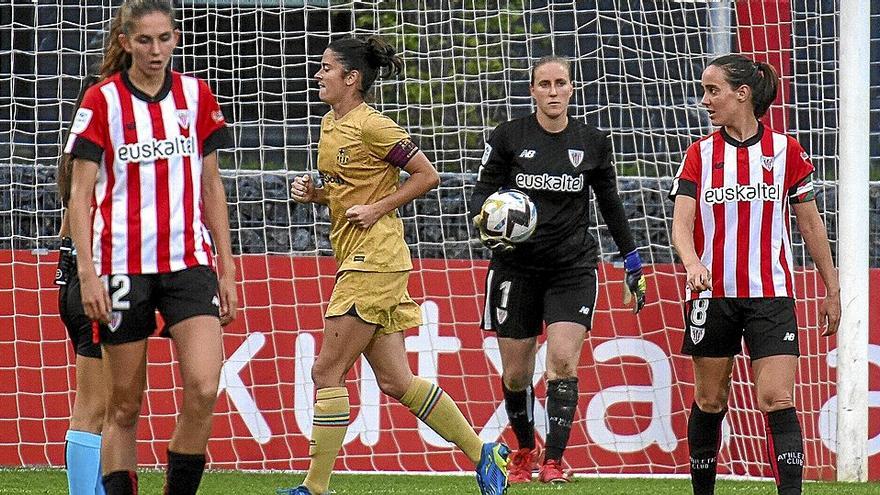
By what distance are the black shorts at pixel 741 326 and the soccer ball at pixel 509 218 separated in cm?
122

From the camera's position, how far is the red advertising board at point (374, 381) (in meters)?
7.98

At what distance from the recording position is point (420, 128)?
861cm

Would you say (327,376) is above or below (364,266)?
below

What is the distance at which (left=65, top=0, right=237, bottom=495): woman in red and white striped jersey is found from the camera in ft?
15.0

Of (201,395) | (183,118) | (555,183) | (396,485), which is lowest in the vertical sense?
(396,485)

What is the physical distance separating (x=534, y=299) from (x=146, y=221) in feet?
9.24

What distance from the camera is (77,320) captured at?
507cm

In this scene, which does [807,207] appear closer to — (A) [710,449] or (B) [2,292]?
(A) [710,449]

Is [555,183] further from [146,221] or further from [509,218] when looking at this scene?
[146,221]

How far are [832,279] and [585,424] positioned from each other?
2.81 meters

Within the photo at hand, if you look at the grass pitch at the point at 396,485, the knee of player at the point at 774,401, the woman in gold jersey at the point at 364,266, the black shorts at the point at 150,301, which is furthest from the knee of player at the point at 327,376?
the knee of player at the point at 774,401

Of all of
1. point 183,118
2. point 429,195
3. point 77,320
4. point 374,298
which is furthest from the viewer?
point 429,195

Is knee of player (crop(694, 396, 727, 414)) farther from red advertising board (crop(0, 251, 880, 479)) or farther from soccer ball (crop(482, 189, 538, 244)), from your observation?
red advertising board (crop(0, 251, 880, 479))

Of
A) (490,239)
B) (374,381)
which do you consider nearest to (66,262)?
(490,239)
